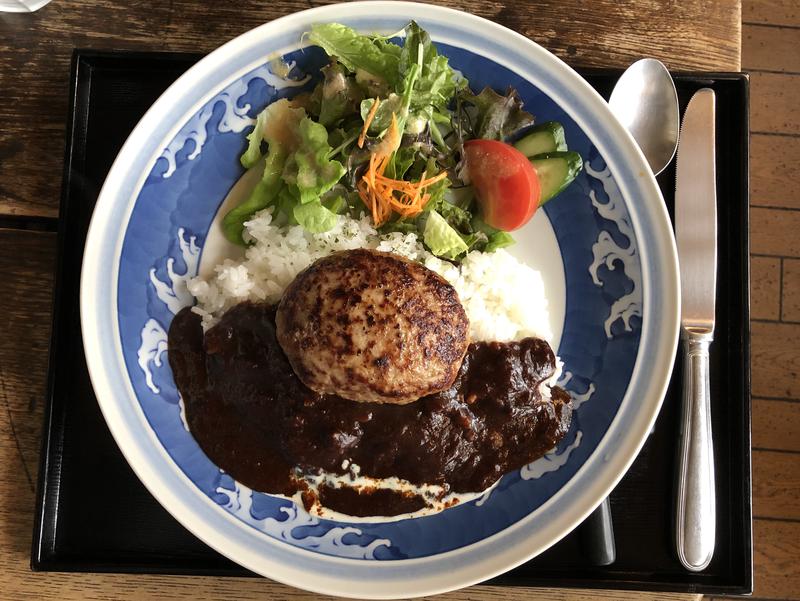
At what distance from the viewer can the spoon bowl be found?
98.6 inches

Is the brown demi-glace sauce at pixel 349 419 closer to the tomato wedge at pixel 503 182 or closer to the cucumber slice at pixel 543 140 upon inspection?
the tomato wedge at pixel 503 182

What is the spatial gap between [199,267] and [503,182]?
1.15 m

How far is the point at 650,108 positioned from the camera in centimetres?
251

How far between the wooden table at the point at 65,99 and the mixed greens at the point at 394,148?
18.8 inches

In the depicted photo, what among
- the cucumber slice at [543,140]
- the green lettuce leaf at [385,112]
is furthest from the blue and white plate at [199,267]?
the green lettuce leaf at [385,112]

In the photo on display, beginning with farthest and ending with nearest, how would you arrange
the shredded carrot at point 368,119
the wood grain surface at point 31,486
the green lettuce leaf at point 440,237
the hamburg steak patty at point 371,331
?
the wood grain surface at point 31,486 → the green lettuce leaf at point 440,237 → the shredded carrot at point 368,119 → the hamburg steak patty at point 371,331

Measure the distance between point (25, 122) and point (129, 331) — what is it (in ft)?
3.27

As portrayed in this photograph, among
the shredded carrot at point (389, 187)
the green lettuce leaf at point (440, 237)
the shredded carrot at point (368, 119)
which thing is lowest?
the green lettuce leaf at point (440, 237)

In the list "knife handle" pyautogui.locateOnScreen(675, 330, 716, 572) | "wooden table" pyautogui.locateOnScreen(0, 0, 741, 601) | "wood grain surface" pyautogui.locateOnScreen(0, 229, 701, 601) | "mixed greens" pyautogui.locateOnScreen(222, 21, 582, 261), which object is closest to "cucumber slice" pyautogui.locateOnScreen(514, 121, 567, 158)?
"mixed greens" pyautogui.locateOnScreen(222, 21, 582, 261)

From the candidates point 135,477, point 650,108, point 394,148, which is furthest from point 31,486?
point 650,108

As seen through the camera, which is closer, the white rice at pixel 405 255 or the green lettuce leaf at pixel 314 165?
the green lettuce leaf at pixel 314 165

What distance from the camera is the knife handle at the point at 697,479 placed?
237 cm

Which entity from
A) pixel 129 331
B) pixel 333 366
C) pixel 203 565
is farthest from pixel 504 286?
pixel 203 565

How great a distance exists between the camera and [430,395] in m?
2.22
